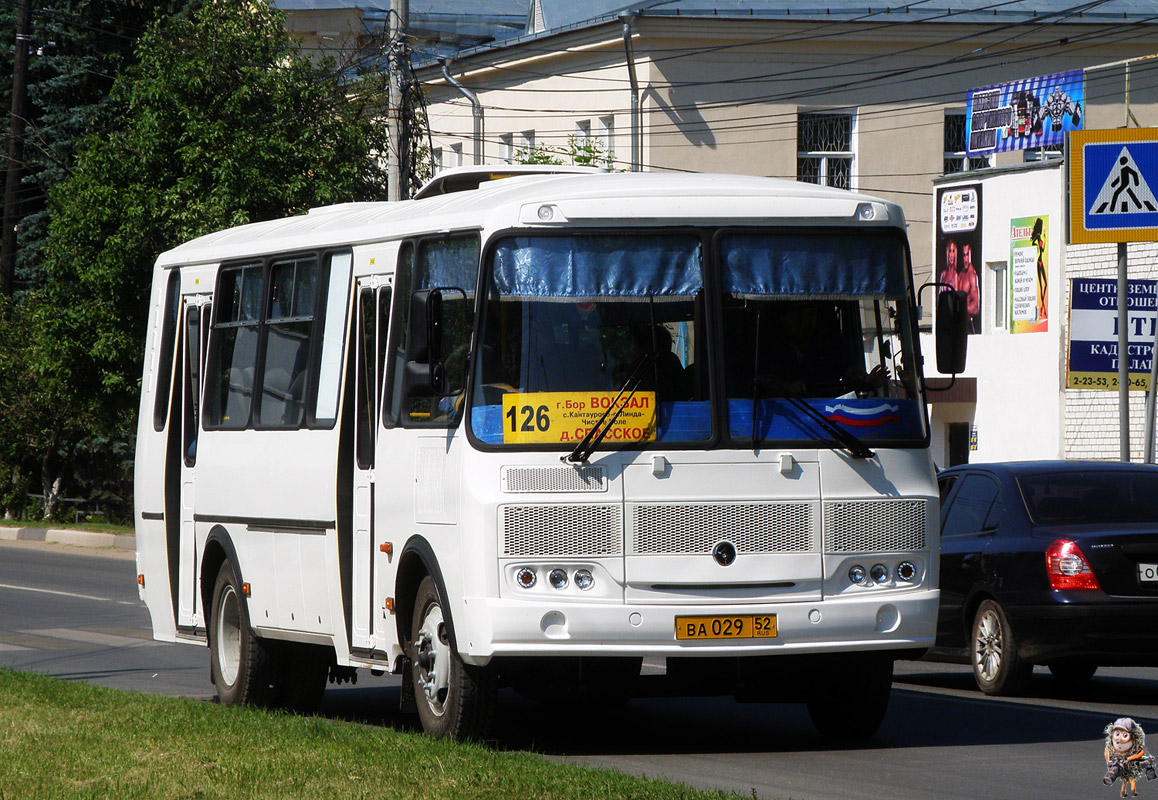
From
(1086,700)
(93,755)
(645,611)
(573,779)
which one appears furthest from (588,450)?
(1086,700)

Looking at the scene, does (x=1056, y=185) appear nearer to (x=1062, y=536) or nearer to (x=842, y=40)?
(x=842, y=40)

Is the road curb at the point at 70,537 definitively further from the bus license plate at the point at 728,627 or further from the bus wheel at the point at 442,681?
the bus license plate at the point at 728,627

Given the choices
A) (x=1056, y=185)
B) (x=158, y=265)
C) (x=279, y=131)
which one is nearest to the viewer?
(x=158, y=265)

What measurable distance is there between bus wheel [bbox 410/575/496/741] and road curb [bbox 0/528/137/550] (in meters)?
23.6

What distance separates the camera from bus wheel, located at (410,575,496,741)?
950 cm

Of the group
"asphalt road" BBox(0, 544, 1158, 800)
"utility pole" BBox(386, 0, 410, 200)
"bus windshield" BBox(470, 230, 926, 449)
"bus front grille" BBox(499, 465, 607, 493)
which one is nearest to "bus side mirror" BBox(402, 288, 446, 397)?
"bus windshield" BBox(470, 230, 926, 449)

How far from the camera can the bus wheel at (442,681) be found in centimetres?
950

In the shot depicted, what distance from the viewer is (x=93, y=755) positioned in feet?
30.2

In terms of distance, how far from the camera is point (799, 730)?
36.6 feet

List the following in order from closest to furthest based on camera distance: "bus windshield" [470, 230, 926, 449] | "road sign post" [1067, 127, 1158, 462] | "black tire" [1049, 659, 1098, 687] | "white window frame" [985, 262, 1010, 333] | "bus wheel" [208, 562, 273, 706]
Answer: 1. "bus windshield" [470, 230, 926, 449]
2. "bus wheel" [208, 562, 273, 706]
3. "black tire" [1049, 659, 1098, 687]
4. "road sign post" [1067, 127, 1158, 462]
5. "white window frame" [985, 262, 1010, 333]

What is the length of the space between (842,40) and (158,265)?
1334 inches

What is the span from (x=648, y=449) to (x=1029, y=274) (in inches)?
1202

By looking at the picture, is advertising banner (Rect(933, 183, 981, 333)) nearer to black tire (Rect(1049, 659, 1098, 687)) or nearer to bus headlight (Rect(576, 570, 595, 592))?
black tire (Rect(1049, 659, 1098, 687))

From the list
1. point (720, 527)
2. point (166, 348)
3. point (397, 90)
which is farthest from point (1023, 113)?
point (720, 527)
